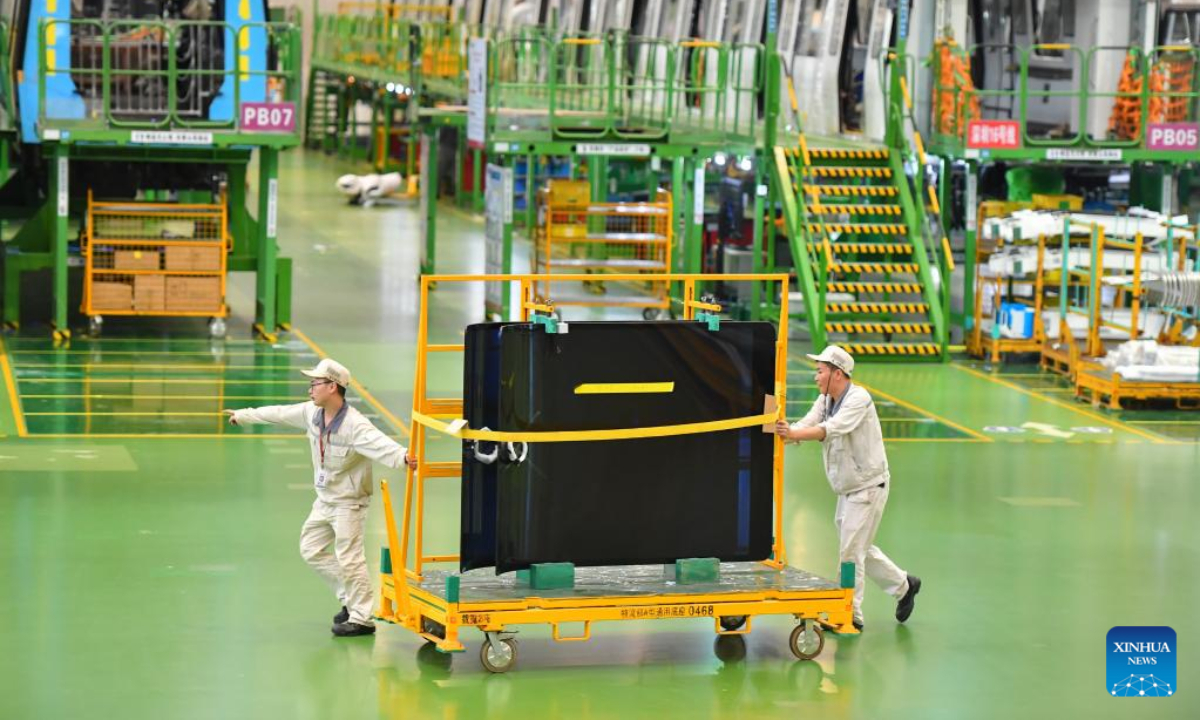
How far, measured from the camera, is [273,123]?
929 inches

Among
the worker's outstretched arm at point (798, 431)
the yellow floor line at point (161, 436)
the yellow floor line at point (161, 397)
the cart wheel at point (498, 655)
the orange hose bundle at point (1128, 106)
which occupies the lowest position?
the yellow floor line at point (161, 436)

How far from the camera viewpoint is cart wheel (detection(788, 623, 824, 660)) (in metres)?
11.6

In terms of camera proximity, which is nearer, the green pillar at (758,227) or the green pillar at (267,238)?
the green pillar at (267,238)

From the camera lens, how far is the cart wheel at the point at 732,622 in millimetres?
11885

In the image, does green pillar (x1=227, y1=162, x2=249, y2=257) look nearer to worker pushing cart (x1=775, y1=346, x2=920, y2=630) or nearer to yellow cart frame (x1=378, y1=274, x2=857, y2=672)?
yellow cart frame (x1=378, y1=274, x2=857, y2=672)

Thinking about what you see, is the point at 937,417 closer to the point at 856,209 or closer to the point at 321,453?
the point at 856,209

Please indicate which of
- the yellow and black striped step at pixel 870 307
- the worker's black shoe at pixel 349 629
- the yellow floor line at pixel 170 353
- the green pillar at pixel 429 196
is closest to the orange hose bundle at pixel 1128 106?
the yellow and black striped step at pixel 870 307

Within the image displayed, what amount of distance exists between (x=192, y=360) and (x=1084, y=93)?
35.0ft

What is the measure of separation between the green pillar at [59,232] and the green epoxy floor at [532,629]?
63cm

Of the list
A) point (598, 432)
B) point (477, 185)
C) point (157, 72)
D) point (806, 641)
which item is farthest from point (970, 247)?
point (477, 185)

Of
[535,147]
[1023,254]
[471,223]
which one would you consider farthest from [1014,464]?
[471,223]

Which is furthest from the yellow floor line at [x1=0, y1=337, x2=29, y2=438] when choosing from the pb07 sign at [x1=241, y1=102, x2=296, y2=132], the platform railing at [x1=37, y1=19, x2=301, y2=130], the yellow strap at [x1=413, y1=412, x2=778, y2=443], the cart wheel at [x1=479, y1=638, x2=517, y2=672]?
the cart wheel at [x1=479, y1=638, x2=517, y2=672]

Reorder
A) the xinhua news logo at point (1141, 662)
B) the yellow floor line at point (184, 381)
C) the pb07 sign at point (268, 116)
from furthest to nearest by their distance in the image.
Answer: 1. the pb07 sign at point (268, 116)
2. the yellow floor line at point (184, 381)
3. the xinhua news logo at point (1141, 662)

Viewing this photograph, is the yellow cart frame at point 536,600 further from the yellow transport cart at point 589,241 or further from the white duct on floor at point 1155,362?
the yellow transport cart at point 589,241
